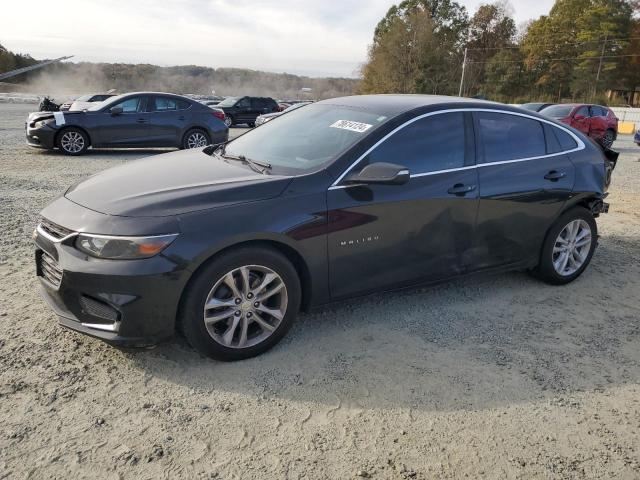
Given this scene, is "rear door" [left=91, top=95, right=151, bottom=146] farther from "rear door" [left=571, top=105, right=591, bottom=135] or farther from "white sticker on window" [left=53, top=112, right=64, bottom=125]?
"rear door" [left=571, top=105, right=591, bottom=135]

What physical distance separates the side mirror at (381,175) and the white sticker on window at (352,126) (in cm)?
42

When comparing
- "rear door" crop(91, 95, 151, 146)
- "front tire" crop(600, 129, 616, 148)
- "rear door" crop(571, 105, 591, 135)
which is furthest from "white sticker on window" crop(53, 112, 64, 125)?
"front tire" crop(600, 129, 616, 148)

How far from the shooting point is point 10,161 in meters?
10.5

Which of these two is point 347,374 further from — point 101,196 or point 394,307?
point 101,196

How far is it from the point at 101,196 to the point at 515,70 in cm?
6973

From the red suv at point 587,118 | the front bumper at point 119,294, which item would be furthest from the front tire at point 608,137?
the front bumper at point 119,294

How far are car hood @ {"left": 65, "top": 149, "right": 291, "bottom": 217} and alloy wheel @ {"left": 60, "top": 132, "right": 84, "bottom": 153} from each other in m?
8.80

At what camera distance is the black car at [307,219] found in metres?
2.96

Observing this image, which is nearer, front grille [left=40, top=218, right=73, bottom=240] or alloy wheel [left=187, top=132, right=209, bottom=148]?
front grille [left=40, top=218, right=73, bottom=240]

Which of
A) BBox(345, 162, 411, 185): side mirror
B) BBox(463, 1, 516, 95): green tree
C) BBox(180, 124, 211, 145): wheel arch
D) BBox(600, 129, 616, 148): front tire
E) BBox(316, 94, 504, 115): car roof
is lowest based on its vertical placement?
BBox(600, 129, 616, 148): front tire

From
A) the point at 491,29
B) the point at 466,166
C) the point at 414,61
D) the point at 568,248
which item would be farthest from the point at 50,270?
the point at 491,29

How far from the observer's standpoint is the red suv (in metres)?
16.9

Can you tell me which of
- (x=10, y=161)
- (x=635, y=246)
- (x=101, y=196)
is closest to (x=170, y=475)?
(x=101, y=196)

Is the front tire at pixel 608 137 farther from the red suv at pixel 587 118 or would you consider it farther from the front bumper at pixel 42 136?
the front bumper at pixel 42 136
